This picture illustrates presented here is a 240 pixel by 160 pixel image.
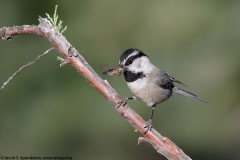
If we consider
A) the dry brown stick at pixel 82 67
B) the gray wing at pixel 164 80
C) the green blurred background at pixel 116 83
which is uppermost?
the green blurred background at pixel 116 83

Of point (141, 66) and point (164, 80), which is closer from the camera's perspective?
point (141, 66)

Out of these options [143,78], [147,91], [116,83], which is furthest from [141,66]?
[116,83]

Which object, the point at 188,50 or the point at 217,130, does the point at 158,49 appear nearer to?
the point at 188,50

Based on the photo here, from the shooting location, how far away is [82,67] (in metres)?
2.97

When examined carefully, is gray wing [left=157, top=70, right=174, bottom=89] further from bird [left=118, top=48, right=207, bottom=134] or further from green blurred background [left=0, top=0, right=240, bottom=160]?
green blurred background [left=0, top=0, right=240, bottom=160]

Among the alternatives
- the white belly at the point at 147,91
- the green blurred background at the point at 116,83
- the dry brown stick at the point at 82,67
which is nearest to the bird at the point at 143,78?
the white belly at the point at 147,91

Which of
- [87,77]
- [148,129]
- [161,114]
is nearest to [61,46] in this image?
[87,77]

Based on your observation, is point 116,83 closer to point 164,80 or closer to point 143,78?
point 164,80

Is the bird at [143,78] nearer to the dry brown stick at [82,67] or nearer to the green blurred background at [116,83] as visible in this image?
the dry brown stick at [82,67]

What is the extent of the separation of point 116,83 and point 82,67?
15.9ft

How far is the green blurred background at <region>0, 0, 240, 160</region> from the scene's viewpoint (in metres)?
8.30

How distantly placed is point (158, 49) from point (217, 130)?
1.71m

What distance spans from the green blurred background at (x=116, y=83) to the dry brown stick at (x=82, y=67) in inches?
189

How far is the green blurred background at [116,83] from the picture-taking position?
27.2 feet
